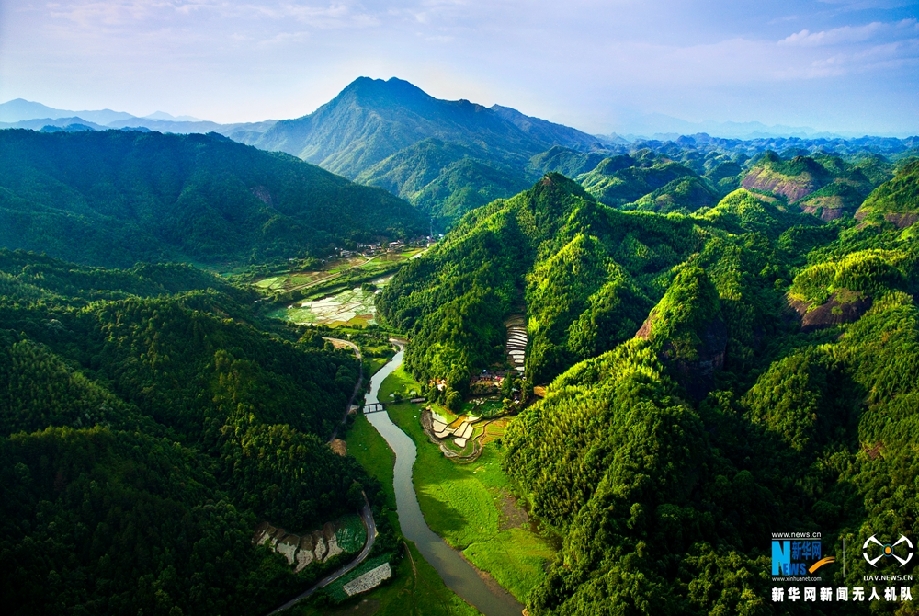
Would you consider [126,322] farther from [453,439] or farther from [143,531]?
[453,439]

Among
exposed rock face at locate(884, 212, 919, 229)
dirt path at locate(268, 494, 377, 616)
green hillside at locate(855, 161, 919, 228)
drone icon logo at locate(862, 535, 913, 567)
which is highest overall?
green hillside at locate(855, 161, 919, 228)

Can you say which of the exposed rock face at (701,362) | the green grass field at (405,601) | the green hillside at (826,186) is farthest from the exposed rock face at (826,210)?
the green grass field at (405,601)

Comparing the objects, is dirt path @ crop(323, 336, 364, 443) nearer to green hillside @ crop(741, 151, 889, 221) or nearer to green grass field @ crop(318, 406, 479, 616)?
green grass field @ crop(318, 406, 479, 616)

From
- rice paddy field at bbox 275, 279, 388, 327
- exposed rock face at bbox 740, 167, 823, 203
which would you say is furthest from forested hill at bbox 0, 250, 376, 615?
exposed rock face at bbox 740, 167, 823, 203

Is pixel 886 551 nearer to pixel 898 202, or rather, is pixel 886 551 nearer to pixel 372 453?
pixel 372 453

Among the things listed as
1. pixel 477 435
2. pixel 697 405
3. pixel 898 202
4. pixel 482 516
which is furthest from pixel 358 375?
pixel 898 202

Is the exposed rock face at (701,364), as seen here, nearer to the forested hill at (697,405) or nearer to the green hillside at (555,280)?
the forested hill at (697,405)
